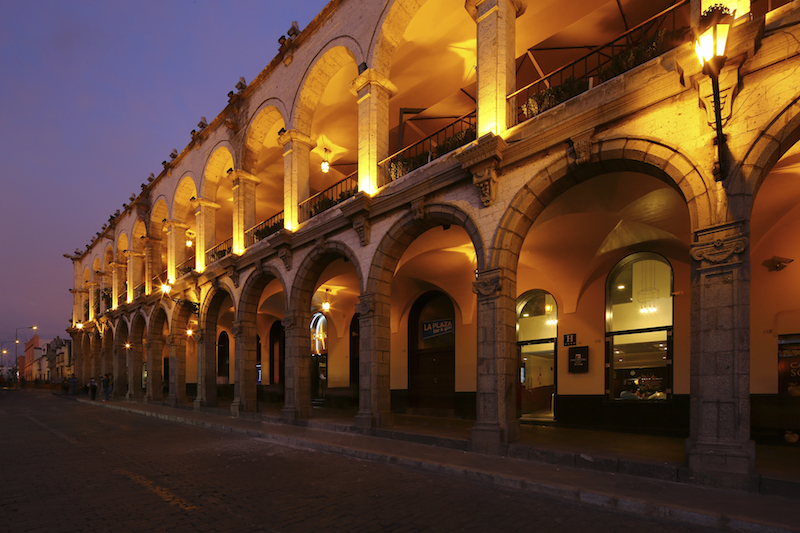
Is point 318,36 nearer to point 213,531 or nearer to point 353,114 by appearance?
point 353,114

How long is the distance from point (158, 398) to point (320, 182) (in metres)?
14.9

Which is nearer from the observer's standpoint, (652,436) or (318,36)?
(652,436)

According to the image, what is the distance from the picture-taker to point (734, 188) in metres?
6.30

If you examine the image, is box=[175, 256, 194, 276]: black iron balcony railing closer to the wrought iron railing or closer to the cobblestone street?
the wrought iron railing

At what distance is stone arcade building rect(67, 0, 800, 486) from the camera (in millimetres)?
6398

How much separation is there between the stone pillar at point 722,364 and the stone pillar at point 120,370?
111 ft

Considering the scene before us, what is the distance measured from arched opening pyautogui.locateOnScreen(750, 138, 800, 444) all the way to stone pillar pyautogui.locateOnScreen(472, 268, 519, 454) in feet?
16.7

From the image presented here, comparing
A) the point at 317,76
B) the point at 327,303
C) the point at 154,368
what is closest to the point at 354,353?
the point at 327,303

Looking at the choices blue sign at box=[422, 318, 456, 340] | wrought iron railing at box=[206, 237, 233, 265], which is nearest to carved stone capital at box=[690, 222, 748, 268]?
blue sign at box=[422, 318, 456, 340]

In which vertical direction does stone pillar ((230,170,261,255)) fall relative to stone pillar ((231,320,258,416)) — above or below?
above

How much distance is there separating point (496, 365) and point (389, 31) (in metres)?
8.88

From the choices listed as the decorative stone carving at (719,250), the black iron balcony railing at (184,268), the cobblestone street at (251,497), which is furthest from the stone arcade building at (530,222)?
the cobblestone street at (251,497)

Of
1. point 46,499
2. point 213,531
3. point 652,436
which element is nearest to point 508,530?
point 213,531

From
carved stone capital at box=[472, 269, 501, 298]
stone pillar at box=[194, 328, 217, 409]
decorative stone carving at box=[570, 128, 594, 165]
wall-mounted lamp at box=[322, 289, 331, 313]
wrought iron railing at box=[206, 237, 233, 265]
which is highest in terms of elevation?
decorative stone carving at box=[570, 128, 594, 165]
